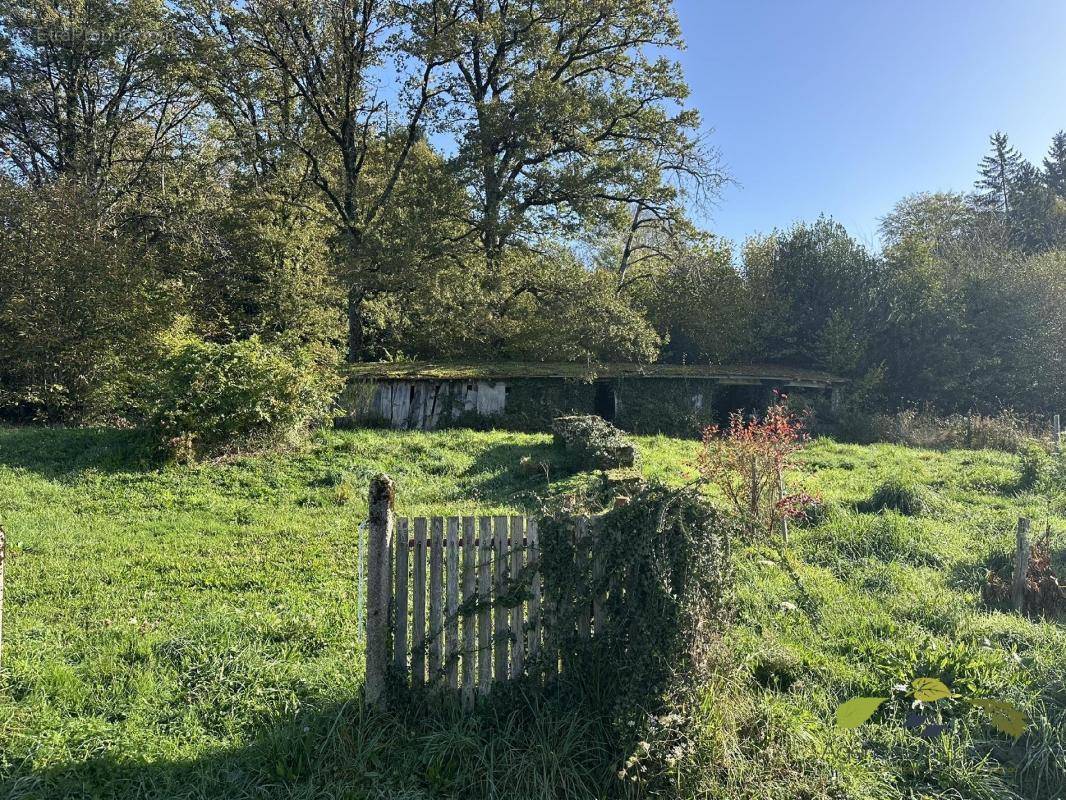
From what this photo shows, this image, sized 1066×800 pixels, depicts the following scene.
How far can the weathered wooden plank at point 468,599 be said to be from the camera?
393 cm

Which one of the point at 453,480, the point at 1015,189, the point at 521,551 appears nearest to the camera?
the point at 521,551

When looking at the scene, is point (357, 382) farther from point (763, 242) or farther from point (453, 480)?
point (763, 242)

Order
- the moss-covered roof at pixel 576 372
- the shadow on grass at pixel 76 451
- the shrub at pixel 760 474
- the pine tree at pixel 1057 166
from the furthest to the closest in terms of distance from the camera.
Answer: the pine tree at pixel 1057 166, the moss-covered roof at pixel 576 372, the shadow on grass at pixel 76 451, the shrub at pixel 760 474

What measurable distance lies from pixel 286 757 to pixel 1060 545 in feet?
25.6

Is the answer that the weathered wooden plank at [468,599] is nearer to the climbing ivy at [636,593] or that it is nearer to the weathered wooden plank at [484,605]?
the weathered wooden plank at [484,605]

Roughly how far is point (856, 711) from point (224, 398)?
1254cm

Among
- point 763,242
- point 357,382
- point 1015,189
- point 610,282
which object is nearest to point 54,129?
point 357,382

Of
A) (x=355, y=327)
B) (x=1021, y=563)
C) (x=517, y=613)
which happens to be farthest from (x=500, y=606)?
(x=355, y=327)

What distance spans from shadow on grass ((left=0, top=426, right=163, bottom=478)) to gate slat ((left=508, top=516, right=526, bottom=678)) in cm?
961

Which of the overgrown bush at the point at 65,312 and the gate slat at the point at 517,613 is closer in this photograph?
the gate slat at the point at 517,613

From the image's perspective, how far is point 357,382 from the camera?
16891 millimetres

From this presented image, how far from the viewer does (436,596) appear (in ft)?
13.0

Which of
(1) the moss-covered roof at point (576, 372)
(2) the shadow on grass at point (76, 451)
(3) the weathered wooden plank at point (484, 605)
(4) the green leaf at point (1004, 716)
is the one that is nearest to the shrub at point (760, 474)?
(3) the weathered wooden plank at point (484, 605)

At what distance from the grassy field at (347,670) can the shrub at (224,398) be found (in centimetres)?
225
